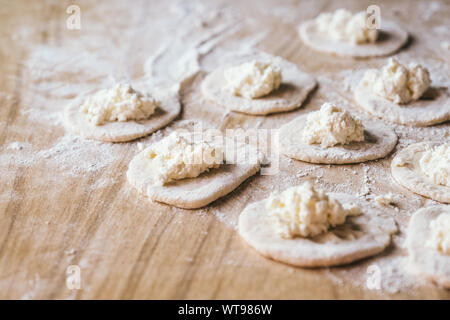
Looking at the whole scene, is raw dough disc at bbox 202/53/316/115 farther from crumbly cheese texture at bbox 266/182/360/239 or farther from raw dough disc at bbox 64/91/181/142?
crumbly cheese texture at bbox 266/182/360/239

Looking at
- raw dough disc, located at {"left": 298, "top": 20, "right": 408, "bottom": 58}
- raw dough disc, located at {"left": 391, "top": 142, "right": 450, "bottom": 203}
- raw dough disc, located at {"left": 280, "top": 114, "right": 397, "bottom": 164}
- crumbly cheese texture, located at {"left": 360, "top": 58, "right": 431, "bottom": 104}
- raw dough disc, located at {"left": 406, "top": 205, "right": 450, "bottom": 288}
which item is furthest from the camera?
raw dough disc, located at {"left": 298, "top": 20, "right": 408, "bottom": 58}

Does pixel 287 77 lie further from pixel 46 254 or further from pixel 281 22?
pixel 46 254

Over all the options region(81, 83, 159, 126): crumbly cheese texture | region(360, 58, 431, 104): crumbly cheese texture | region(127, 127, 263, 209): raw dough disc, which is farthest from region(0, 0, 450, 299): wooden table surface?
region(360, 58, 431, 104): crumbly cheese texture

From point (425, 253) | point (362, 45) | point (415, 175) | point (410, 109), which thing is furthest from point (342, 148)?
point (362, 45)

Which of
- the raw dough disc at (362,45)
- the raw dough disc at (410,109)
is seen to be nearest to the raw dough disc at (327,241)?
the raw dough disc at (410,109)

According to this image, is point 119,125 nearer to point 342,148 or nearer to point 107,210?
point 107,210

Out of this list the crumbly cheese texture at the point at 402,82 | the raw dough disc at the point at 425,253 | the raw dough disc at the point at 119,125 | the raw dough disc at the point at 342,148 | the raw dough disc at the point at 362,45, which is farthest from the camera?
the raw dough disc at the point at 362,45

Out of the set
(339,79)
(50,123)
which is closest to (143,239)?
(50,123)

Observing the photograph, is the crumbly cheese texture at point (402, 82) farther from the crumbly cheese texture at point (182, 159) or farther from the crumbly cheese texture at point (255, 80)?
the crumbly cheese texture at point (182, 159)
